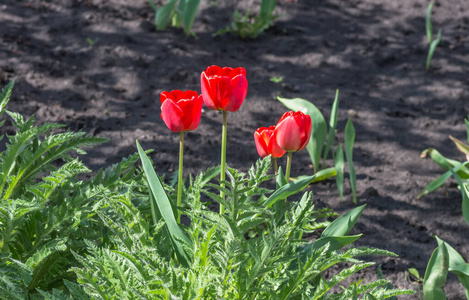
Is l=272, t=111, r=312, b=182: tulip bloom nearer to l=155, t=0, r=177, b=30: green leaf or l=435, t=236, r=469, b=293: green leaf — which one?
l=435, t=236, r=469, b=293: green leaf

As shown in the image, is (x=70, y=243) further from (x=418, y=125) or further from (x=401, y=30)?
(x=401, y=30)

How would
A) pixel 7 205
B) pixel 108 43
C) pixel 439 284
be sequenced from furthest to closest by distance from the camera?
pixel 108 43 → pixel 439 284 → pixel 7 205

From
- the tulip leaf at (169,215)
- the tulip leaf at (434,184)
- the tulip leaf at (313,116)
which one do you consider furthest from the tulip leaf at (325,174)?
the tulip leaf at (169,215)

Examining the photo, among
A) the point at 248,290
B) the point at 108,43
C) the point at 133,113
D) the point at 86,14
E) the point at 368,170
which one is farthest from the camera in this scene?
the point at 86,14

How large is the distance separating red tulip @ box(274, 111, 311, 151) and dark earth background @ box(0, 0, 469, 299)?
2.87ft

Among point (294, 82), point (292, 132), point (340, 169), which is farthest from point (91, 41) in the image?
point (292, 132)

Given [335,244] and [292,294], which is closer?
[292,294]

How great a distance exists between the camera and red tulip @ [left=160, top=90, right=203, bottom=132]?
4.90ft

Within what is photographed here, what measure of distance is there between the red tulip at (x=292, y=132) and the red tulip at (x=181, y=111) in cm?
24

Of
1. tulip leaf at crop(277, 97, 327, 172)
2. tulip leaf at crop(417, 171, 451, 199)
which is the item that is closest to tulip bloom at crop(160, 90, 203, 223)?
tulip leaf at crop(277, 97, 327, 172)

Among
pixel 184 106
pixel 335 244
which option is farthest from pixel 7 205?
pixel 335 244

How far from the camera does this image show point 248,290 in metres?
1.20

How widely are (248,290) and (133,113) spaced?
212 cm

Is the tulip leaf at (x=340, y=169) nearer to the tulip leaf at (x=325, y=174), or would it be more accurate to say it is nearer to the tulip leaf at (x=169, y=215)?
the tulip leaf at (x=325, y=174)
